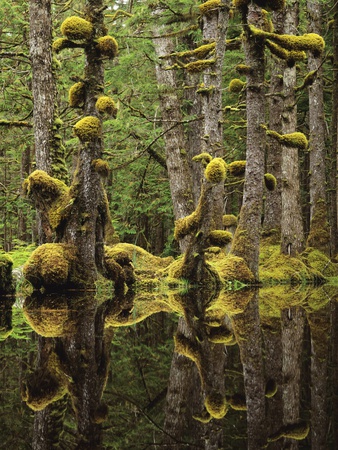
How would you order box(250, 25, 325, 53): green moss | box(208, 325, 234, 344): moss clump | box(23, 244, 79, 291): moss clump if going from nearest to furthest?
box(208, 325, 234, 344): moss clump
box(23, 244, 79, 291): moss clump
box(250, 25, 325, 53): green moss

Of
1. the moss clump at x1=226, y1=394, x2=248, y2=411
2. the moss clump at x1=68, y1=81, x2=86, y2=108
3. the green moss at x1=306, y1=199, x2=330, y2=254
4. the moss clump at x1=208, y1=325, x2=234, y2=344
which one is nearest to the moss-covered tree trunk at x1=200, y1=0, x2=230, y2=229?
the moss clump at x1=68, y1=81, x2=86, y2=108

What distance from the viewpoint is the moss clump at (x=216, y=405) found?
3055mm

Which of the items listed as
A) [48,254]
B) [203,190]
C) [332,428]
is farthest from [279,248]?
[332,428]

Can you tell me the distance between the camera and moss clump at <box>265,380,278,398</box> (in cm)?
337

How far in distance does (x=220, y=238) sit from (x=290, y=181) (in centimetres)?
557

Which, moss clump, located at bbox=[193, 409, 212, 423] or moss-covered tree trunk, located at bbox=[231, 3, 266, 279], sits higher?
moss-covered tree trunk, located at bbox=[231, 3, 266, 279]

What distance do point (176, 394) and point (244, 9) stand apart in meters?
9.89

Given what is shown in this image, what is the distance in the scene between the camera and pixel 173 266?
12.4 metres

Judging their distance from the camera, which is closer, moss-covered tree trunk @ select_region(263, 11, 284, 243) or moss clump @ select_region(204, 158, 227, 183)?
moss clump @ select_region(204, 158, 227, 183)

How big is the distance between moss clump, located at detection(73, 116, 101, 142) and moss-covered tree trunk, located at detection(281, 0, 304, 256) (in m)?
7.38

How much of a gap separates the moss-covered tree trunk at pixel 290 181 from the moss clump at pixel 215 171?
5869mm

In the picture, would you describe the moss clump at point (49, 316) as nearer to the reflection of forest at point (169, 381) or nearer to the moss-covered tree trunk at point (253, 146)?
the reflection of forest at point (169, 381)

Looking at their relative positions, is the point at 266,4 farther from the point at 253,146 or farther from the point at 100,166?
the point at 100,166

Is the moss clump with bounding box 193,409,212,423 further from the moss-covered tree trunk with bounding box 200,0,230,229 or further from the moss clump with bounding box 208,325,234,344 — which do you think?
the moss-covered tree trunk with bounding box 200,0,230,229
